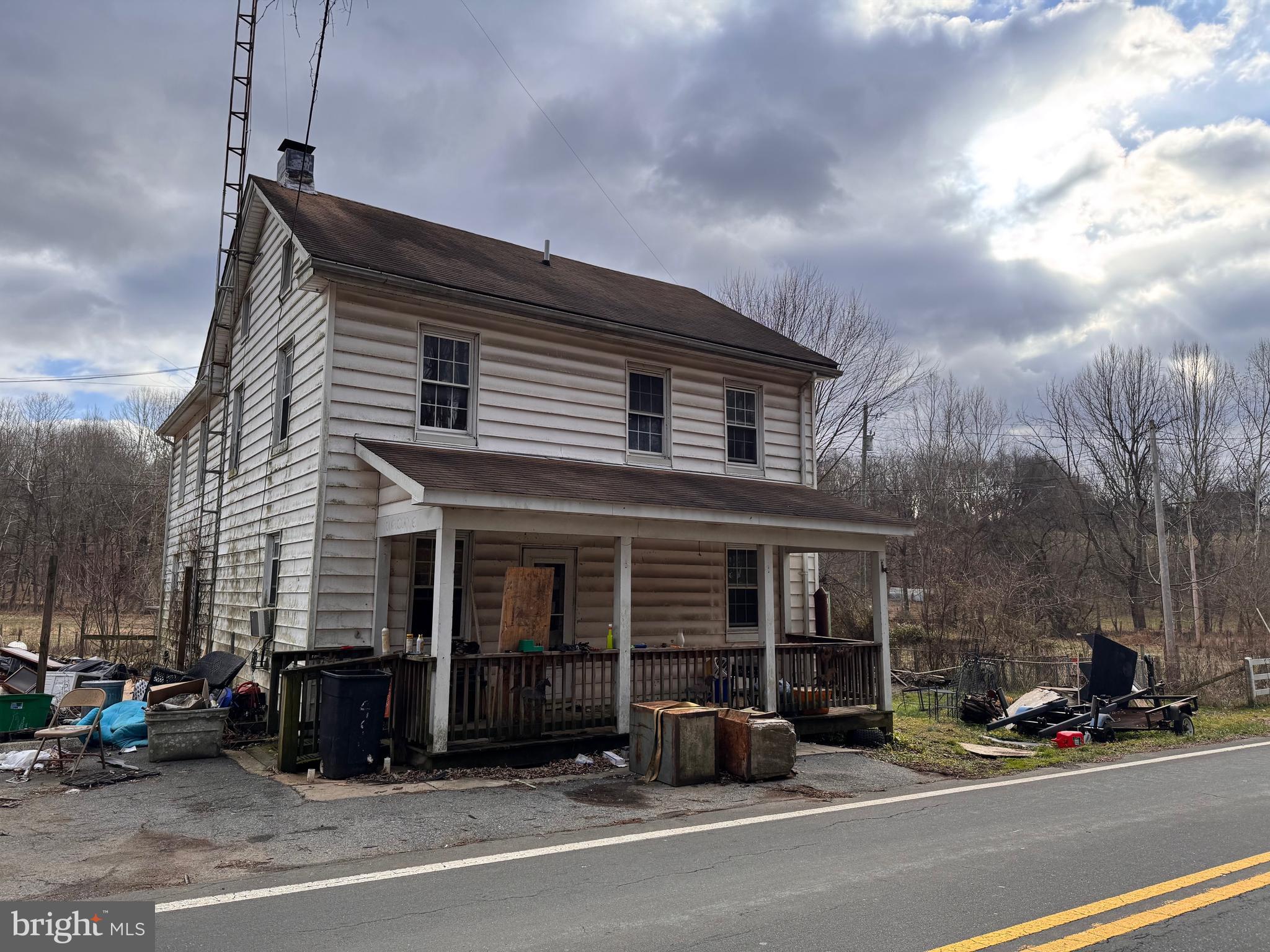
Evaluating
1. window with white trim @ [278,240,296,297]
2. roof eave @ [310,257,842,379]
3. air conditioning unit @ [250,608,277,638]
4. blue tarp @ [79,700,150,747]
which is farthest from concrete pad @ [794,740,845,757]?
window with white trim @ [278,240,296,297]

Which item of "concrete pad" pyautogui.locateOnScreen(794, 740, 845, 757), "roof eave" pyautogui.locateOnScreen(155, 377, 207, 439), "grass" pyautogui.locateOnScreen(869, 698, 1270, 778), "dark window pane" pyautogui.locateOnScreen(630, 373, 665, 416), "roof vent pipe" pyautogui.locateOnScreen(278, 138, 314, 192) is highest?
"roof vent pipe" pyautogui.locateOnScreen(278, 138, 314, 192)

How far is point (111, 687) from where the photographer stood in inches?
468

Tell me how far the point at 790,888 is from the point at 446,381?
8353 millimetres

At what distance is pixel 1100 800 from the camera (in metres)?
8.22

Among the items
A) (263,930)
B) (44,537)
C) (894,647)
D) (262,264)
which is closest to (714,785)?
(263,930)

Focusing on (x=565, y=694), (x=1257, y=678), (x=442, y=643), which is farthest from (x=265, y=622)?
(x=1257, y=678)

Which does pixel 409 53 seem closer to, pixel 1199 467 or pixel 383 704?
pixel 383 704

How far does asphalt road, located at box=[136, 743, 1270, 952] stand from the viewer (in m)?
4.42

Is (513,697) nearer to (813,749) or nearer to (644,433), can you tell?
(813,749)

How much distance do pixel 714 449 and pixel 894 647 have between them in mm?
13059

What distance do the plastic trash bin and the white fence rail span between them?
2072 cm

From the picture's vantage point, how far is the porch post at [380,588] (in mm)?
10672

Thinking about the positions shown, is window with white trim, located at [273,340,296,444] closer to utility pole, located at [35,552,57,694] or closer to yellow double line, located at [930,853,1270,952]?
utility pole, located at [35,552,57,694]

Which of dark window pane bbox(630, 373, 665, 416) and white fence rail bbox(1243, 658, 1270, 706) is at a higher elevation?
dark window pane bbox(630, 373, 665, 416)
